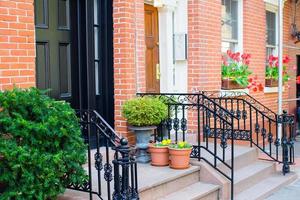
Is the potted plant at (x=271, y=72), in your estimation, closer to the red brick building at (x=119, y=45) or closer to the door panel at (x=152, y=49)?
the red brick building at (x=119, y=45)

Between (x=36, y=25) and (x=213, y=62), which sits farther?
(x=213, y=62)

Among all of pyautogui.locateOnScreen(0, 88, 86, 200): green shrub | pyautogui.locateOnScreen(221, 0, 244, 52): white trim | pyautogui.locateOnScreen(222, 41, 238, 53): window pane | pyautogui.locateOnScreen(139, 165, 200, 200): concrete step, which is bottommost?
pyautogui.locateOnScreen(139, 165, 200, 200): concrete step

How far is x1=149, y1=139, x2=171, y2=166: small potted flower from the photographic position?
209 inches

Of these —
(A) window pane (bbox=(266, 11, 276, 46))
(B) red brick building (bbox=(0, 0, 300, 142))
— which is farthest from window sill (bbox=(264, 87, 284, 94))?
(A) window pane (bbox=(266, 11, 276, 46))

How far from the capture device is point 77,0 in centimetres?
555

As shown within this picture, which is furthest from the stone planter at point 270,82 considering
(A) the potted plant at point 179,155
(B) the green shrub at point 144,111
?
(A) the potted plant at point 179,155

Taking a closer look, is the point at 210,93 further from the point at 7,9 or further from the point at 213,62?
the point at 7,9

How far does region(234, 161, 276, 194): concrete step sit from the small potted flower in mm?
1015

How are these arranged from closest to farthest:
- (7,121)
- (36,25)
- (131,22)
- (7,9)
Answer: (7,121), (7,9), (36,25), (131,22)

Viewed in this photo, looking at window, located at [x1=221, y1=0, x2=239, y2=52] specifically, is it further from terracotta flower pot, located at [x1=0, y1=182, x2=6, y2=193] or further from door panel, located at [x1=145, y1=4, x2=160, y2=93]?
terracotta flower pot, located at [x1=0, y1=182, x2=6, y2=193]

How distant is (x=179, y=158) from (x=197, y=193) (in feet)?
1.54

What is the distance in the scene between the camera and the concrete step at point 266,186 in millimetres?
5568

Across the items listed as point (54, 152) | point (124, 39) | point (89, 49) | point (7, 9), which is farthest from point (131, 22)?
point (54, 152)

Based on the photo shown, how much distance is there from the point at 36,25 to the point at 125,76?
4.70ft
